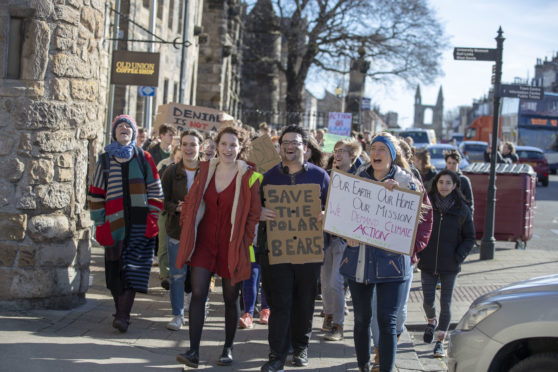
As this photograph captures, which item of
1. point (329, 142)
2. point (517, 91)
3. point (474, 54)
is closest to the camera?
→ point (474, 54)

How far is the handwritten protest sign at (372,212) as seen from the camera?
582 centimetres

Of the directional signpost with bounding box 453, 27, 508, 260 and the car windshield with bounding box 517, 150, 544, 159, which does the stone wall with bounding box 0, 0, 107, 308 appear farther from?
the car windshield with bounding box 517, 150, 544, 159

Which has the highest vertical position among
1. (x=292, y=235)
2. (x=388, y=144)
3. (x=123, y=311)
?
(x=388, y=144)

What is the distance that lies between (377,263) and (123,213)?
2461 mm

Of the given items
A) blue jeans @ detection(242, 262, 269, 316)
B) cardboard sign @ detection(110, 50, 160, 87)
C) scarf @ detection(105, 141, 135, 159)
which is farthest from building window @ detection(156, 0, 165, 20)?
scarf @ detection(105, 141, 135, 159)

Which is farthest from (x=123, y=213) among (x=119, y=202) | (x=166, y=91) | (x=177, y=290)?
(x=166, y=91)

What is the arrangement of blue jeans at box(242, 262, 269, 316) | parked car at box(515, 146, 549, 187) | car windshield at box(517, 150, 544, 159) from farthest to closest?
1. car windshield at box(517, 150, 544, 159)
2. parked car at box(515, 146, 549, 187)
3. blue jeans at box(242, 262, 269, 316)

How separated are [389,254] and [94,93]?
11.7 feet

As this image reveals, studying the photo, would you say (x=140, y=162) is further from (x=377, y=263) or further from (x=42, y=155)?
(x=377, y=263)

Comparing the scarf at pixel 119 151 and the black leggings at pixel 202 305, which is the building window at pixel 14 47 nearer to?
the scarf at pixel 119 151

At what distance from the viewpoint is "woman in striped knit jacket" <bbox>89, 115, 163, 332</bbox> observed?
6918 mm

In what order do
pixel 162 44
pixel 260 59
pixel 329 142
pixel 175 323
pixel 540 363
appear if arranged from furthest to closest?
pixel 260 59 → pixel 162 44 → pixel 329 142 → pixel 175 323 → pixel 540 363

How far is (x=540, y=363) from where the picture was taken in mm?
4613

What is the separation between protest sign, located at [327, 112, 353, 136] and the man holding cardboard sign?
20.5 metres
